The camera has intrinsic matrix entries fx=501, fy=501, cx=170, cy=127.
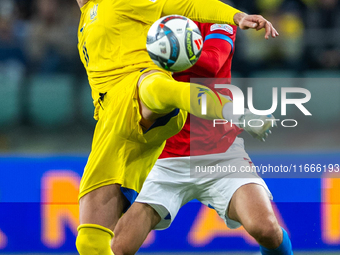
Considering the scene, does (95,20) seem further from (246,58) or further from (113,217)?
(246,58)

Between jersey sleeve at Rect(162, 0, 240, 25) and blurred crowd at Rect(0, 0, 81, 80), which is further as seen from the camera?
blurred crowd at Rect(0, 0, 81, 80)

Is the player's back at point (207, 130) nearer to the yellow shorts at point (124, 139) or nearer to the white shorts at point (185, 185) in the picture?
the white shorts at point (185, 185)

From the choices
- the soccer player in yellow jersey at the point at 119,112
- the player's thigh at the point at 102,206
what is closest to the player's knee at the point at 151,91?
the soccer player in yellow jersey at the point at 119,112

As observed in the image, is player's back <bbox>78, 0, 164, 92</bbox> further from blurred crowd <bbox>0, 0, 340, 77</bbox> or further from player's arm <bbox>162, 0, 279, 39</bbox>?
blurred crowd <bbox>0, 0, 340, 77</bbox>

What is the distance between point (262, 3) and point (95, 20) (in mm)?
3957

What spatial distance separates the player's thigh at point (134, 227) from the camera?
310 centimetres

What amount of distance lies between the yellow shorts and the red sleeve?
0.46 metres

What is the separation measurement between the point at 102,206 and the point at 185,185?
0.68 metres

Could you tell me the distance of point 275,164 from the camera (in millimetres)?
4543

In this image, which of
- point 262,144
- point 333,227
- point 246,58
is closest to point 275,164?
point 262,144

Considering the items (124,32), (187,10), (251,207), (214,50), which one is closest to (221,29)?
(214,50)

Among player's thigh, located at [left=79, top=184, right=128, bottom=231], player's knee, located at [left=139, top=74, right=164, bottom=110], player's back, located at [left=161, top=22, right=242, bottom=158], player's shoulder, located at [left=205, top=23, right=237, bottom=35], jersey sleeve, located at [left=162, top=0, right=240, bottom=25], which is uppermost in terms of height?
jersey sleeve, located at [left=162, top=0, right=240, bottom=25]

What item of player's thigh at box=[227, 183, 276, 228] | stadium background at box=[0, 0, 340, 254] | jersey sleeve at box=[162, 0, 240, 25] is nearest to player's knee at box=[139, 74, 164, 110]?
jersey sleeve at box=[162, 0, 240, 25]

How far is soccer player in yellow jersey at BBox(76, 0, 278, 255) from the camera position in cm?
271
